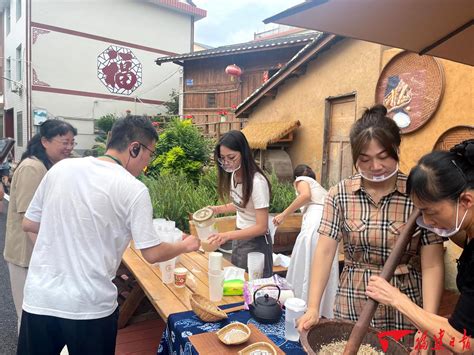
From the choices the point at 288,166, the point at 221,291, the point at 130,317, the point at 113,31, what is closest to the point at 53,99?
the point at 113,31

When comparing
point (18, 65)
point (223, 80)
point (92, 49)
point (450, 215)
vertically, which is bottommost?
point (450, 215)

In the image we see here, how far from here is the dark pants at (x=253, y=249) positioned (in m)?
2.69

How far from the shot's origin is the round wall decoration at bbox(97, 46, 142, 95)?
17922 millimetres

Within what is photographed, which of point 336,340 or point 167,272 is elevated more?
point 336,340

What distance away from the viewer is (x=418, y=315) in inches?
48.4

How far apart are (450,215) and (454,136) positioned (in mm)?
3181

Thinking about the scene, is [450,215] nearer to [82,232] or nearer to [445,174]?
[445,174]

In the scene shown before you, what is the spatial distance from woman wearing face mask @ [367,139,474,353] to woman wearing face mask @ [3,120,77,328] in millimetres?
2379

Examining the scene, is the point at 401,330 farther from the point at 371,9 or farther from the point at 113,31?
the point at 113,31

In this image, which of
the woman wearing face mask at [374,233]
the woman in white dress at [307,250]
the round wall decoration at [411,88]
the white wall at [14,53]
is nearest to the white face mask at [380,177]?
the woman wearing face mask at [374,233]

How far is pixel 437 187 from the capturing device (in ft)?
4.04

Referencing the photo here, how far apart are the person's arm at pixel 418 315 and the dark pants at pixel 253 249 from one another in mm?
1375

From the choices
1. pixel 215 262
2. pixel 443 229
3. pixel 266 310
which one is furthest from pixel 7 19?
pixel 443 229

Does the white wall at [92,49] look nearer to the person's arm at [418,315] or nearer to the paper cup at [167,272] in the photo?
the paper cup at [167,272]
